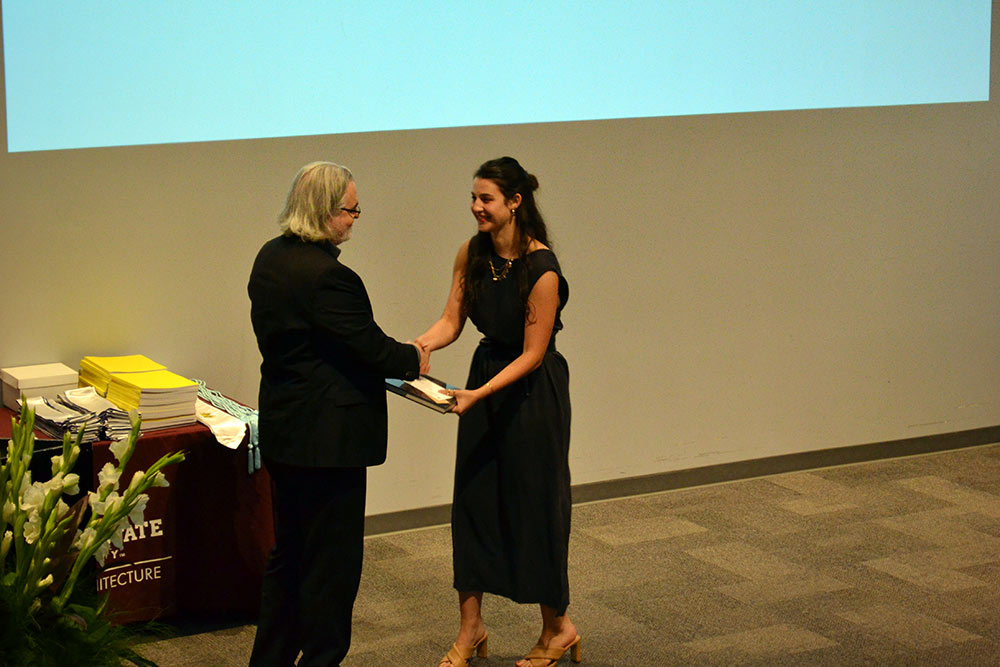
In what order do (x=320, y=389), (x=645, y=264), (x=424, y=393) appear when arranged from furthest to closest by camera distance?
(x=645, y=264), (x=424, y=393), (x=320, y=389)

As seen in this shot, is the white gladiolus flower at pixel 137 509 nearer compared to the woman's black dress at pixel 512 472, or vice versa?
the white gladiolus flower at pixel 137 509

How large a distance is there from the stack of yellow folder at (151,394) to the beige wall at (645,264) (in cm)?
37

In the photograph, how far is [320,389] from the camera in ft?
9.20

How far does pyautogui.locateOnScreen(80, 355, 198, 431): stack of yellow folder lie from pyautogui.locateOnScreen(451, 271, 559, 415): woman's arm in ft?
2.98

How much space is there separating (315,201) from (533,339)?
2.31 ft

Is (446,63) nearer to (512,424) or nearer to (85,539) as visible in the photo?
(512,424)

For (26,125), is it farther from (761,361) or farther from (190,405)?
(761,361)

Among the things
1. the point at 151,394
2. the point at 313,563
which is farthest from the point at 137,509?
the point at 151,394

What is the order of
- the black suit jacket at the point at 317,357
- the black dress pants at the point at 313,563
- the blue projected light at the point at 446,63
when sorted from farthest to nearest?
the blue projected light at the point at 446,63 → the black dress pants at the point at 313,563 → the black suit jacket at the point at 317,357

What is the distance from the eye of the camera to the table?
11.4 feet

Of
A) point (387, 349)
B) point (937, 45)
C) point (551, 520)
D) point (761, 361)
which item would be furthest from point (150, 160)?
point (937, 45)

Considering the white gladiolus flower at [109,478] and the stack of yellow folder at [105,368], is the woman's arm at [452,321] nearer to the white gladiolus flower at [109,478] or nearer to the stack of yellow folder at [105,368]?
the stack of yellow folder at [105,368]

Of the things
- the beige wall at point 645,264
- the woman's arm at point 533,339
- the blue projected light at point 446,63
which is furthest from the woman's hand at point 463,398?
the blue projected light at point 446,63

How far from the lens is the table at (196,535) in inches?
137
